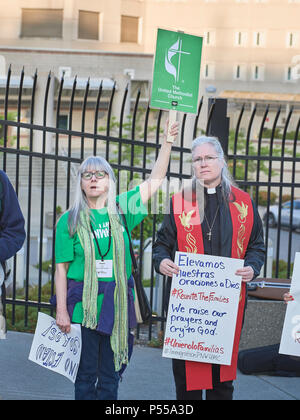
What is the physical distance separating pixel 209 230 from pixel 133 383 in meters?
1.86

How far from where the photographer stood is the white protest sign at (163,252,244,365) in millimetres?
4035

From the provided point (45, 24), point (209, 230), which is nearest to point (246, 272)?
point (209, 230)

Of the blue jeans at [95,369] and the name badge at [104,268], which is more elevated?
the name badge at [104,268]

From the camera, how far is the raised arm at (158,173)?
4.12m

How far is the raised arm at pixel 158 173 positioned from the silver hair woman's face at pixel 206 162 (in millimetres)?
237

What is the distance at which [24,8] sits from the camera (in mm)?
49156

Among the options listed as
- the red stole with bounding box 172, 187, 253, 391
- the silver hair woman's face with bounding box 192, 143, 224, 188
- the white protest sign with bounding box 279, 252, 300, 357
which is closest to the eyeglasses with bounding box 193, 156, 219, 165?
the silver hair woman's face with bounding box 192, 143, 224, 188

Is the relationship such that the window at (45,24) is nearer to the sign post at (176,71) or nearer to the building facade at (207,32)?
the building facade at (207,32)

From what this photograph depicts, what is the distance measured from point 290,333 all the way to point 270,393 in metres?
0.99

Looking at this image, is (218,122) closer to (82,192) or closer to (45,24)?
(82,192)

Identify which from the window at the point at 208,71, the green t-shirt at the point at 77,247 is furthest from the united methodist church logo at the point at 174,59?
the window at the point at 208,71

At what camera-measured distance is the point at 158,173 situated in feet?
13.8
